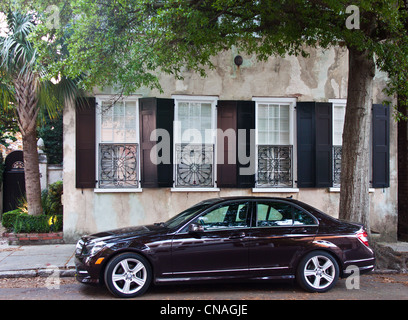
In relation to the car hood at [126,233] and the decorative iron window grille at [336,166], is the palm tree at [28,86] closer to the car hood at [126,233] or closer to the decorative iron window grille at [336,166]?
the car hood at [126,233]

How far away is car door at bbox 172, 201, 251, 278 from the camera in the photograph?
611 cm

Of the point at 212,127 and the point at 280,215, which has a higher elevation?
the point at 212,127

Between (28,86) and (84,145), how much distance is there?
199 cm

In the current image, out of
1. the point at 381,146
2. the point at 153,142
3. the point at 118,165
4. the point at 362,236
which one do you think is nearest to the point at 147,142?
the point at 153,142

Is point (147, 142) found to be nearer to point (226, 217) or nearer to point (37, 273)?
point (37, 273)

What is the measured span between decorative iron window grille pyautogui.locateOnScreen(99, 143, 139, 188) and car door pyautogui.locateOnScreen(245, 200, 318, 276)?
458cm

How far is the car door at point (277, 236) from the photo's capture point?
6281 millimetres

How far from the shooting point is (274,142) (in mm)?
10883

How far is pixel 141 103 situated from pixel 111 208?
2716 millimetres

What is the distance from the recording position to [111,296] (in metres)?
6.14

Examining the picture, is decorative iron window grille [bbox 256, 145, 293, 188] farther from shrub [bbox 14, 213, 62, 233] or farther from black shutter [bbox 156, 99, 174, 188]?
shrub [bbox 14, 213, 62, 233]

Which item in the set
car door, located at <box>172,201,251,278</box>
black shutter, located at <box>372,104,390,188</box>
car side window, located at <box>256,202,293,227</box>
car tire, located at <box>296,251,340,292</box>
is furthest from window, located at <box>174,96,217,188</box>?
car tire, located at <box>296,251,340,292</box>

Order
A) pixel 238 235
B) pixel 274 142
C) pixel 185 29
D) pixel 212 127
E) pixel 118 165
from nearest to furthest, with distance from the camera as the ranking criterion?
pixel 238 235 → pixel 185 29 → pixel 118 165 → pixel 212 127 → pixel 274 142

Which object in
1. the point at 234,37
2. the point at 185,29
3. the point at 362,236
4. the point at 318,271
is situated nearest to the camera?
the point at 318,271
